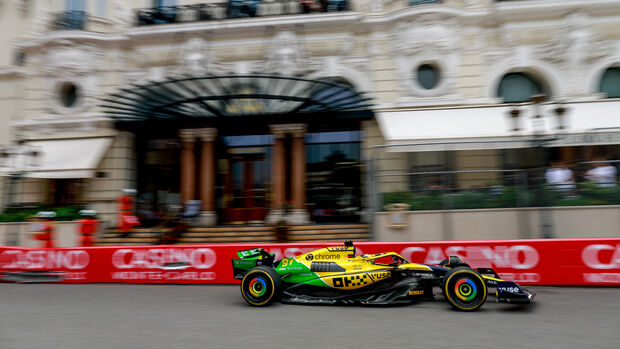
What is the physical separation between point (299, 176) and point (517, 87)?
27.8 feet

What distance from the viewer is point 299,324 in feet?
16.0

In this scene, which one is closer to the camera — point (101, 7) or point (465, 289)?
point (465, 289)

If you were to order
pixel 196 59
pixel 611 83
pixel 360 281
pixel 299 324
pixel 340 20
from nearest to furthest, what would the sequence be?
pixel 299 324
pixel 360 281
pixel 611 83
pixel 340 20
pixel 196 59

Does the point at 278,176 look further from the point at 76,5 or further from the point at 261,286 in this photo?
the point at 76,5

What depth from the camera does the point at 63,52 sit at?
15000mm

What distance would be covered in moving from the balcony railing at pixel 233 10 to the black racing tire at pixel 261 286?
1118 cm

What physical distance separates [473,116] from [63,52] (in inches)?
616

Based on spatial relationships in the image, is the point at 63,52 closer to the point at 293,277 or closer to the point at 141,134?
the point at 141,134

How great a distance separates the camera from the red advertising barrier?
292 inches

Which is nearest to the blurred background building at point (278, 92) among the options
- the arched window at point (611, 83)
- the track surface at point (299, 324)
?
the arched window at point (611, 83)

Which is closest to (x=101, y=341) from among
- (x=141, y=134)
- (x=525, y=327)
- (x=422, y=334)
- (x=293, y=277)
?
(x=293, y=277)

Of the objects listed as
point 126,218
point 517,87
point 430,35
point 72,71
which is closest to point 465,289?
point 430,35

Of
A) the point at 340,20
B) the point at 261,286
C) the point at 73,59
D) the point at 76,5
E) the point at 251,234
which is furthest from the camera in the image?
the point at 76,5

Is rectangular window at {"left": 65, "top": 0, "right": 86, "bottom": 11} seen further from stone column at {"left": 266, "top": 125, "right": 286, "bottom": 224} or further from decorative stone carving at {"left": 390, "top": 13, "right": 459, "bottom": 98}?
decorative stone carving at {"left": 390, "top": 13, "right": 459, "bottom": 98}
